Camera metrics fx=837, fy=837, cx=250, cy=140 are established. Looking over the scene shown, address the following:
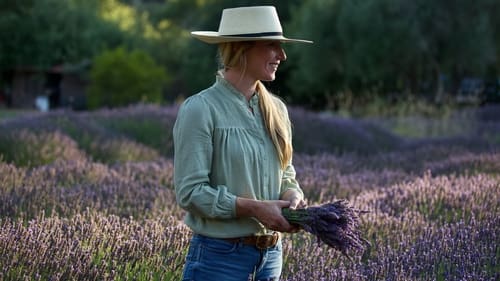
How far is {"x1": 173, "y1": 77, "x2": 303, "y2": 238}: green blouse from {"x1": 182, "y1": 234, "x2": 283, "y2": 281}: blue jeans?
47 mm

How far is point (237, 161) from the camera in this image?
127 inches

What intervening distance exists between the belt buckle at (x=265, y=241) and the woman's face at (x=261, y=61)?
2.05 ft

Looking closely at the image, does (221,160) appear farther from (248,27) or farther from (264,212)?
(248,27)

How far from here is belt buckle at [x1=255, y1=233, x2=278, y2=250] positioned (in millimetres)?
3268

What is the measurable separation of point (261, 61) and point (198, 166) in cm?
53

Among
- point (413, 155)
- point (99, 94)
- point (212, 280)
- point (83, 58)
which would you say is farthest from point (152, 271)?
point (83, 58)

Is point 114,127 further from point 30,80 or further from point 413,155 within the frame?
point 30,80

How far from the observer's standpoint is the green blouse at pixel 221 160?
314 centimetres

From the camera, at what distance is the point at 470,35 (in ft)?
89.0

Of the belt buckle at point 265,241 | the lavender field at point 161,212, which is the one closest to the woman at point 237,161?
the belt buckle at point 265,241

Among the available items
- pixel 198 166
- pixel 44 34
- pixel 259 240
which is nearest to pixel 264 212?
pixel 259 240

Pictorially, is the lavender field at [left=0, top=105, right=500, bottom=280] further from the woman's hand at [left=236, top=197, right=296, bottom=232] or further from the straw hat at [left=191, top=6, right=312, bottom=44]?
the straw hat at [left=191, top=6, right=312, bottom=44]

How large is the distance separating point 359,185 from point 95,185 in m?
2.62

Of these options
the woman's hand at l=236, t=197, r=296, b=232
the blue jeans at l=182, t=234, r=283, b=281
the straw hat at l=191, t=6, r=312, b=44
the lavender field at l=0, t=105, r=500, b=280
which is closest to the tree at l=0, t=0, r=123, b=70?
the lavender field at l=0, t=105, r=500, b=280
